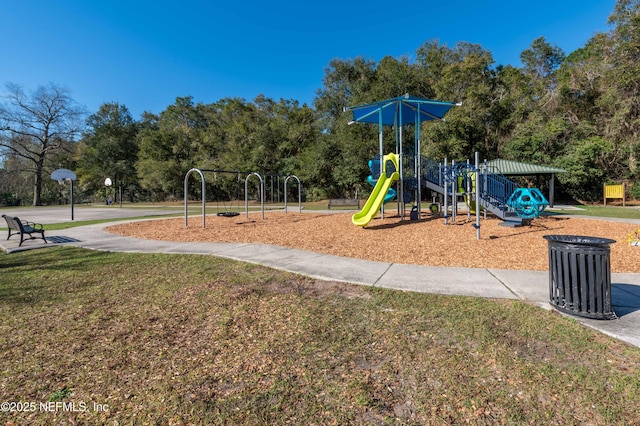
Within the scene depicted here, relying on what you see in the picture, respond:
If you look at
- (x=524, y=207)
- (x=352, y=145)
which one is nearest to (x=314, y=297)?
(x=524, y=207)

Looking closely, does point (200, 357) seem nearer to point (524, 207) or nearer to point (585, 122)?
point (524, 207)

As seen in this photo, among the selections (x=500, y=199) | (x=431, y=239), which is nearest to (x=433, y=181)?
(x=500, y=199)

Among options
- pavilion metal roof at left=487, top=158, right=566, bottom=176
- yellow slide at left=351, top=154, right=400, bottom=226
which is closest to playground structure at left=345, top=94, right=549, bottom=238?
yellow slide at left=351, top=154, right=400, bottom=226

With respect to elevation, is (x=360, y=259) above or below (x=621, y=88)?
below

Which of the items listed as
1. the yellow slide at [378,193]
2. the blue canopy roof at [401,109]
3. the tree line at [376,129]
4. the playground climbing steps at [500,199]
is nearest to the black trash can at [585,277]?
the yellow slide at [378,193]

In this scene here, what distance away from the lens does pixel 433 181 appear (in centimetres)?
1487

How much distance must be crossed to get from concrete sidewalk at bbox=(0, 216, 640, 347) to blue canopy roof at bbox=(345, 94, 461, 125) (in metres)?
8.14

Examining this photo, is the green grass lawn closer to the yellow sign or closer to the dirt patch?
the dirt patch

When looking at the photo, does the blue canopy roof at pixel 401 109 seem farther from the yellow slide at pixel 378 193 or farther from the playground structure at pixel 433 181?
the yellow slide at pixel 378 193

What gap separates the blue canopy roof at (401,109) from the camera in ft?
42.2

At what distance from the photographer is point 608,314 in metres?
3.65

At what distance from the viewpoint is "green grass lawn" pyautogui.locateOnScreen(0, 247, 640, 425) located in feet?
7.34

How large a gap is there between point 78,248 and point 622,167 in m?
35.3

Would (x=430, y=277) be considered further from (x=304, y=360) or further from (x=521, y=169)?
(x=521, y=169)
